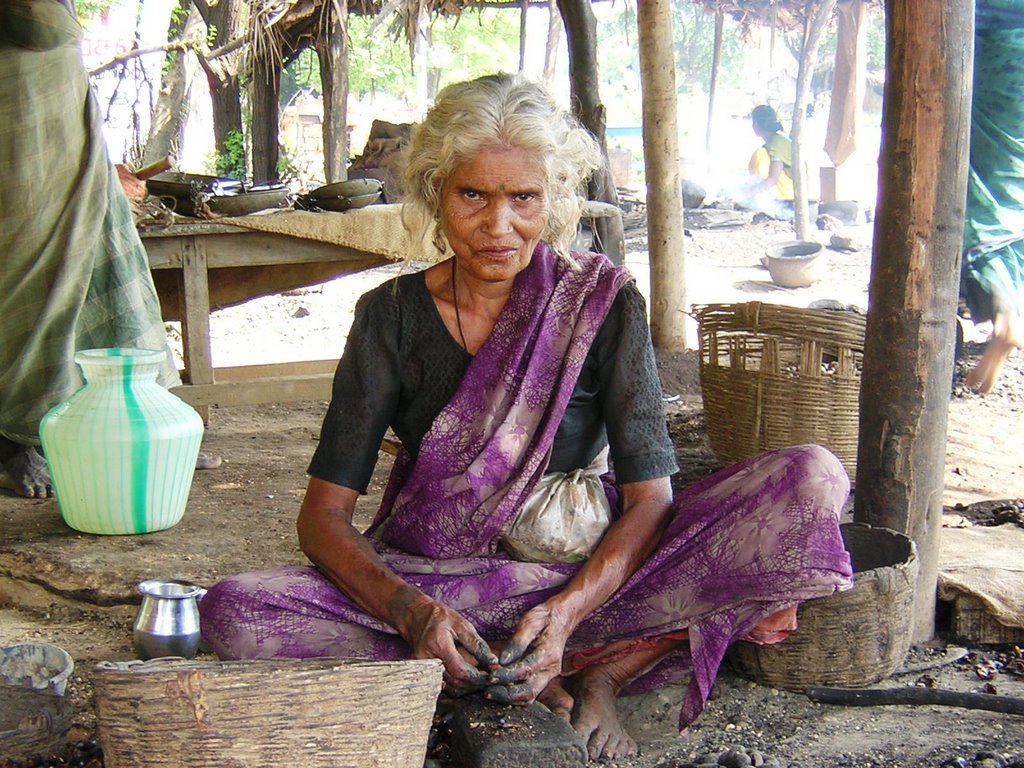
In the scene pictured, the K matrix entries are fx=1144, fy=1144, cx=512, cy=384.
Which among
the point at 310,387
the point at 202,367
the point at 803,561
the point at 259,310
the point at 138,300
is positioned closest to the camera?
the point at 803,561

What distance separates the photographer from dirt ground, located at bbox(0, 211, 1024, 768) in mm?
2453

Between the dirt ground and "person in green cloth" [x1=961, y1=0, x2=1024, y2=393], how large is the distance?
43cm

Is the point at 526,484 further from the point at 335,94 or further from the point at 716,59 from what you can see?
the point at 716,59

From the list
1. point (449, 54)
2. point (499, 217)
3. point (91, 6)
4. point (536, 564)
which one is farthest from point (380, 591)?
point (449, 54)

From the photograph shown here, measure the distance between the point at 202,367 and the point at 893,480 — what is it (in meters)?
3.63

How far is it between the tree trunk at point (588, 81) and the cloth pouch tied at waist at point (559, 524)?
13.3ft

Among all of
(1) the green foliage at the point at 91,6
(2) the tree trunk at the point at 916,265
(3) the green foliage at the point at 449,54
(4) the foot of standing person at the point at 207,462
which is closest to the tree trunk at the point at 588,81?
(4) the foot of standing person at the point at 207,462

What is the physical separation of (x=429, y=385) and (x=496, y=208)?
0.44m

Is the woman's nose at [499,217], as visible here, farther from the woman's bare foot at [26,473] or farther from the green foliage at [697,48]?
the green foliage at [697,48]

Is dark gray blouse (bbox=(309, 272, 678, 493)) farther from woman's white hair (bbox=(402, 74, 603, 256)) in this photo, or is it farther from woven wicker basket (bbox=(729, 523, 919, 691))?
woven wicker basket (bbox=(729, 523, 919, 691))

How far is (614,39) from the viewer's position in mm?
37812

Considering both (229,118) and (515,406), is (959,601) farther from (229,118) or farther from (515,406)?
(229,118)

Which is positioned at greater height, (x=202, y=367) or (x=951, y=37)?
(x=951, y=37)

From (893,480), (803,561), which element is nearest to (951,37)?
(893,480)
